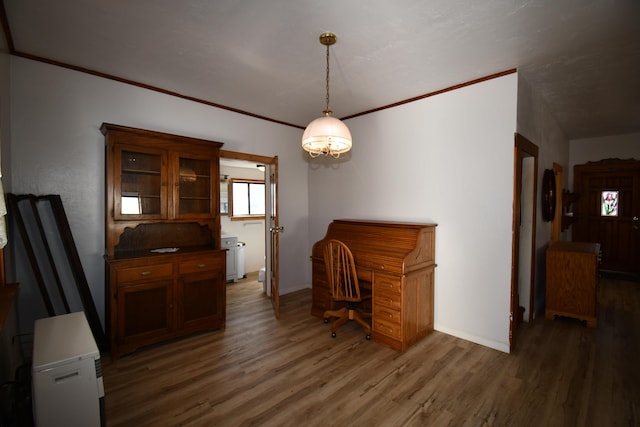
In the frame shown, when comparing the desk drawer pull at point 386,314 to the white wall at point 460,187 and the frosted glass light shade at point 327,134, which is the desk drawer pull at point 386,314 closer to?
the white wall at point 460,187

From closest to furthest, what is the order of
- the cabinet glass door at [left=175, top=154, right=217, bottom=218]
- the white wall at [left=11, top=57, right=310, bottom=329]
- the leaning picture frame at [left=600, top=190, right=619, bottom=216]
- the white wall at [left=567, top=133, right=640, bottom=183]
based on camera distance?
the white wall at [left=11, top=57, right=310, bottom=329] → the cabinet glass door at [left=175, top=154, right=217, bottom=218] → the white wall at [left=567, top=133, right=640, bottom=183] → the leaning picture frame at [left=600, top=190, right=619, bottom=216]

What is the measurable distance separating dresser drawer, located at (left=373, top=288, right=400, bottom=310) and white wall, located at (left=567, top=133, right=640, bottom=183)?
5.16 meters

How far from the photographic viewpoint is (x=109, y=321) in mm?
2525

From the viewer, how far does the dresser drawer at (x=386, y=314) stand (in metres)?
2.73

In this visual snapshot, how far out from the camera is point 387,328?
281 centimetres

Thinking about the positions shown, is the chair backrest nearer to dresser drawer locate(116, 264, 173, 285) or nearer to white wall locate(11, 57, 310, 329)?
dresser drawer locate(116, 264, 173, 285)

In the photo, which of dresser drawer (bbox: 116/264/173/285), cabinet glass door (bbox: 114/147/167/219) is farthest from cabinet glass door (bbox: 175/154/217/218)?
dresser drawer (bbox: 116/264/173/285)

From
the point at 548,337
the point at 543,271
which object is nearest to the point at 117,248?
the point at 548,337

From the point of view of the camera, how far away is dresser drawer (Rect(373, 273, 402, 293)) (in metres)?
2.70

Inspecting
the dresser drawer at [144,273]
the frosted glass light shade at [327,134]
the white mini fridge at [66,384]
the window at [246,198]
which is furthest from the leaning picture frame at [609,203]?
the white mini fridge at [66,384]

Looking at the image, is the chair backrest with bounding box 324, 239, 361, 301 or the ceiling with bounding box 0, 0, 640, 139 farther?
the chair backrest with bounding box 324, 239, 361, 301

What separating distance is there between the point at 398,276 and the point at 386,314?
422 millimetres

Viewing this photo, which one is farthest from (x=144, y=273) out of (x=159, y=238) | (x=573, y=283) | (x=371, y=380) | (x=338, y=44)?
(x=573, y=283)

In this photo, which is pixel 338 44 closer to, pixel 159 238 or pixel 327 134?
pixel 327 134
